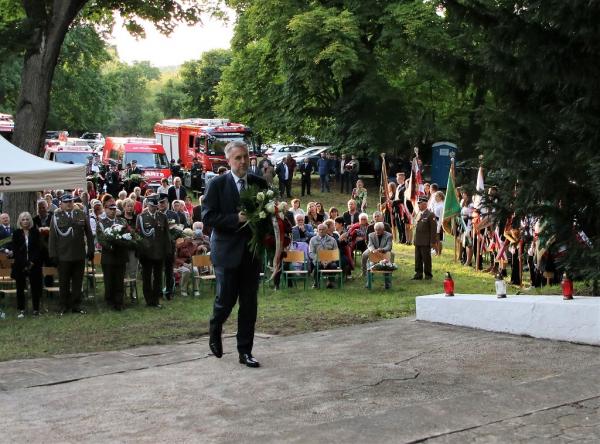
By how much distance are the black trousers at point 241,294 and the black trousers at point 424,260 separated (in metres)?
11.3

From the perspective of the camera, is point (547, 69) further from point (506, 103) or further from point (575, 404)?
point (575, 404)

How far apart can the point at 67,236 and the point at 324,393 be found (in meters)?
8.76

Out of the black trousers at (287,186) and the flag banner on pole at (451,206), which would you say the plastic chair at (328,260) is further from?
the black trousers at (287,186)

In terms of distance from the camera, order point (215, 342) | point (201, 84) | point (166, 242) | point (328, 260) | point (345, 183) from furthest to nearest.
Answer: point (201, 84) < point (345, 183) < point (328, 260) < point (166, 242) < point (215, 342)

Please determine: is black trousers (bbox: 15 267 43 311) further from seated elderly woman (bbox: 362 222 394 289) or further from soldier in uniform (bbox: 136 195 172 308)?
seated elderly woman (bbox: 362 222 394 289)

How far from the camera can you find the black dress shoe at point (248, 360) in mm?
8664

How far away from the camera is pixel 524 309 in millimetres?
9984

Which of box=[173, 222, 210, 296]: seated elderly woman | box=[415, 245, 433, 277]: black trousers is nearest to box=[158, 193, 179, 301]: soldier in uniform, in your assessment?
box=[173, 222, 210, 296]: seated elderly woman

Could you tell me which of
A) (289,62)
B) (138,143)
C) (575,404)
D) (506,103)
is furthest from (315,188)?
(575,404)

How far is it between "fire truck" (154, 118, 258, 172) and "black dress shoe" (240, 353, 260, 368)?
108 ft

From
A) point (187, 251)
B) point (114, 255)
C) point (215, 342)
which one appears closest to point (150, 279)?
point (114, 255)

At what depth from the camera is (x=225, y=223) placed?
8469 millimetres

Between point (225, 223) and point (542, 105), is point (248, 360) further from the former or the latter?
point (542, 105)

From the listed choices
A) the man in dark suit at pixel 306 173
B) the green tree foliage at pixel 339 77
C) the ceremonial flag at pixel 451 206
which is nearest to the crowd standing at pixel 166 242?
the ceremonial flag at pixel 451 206
